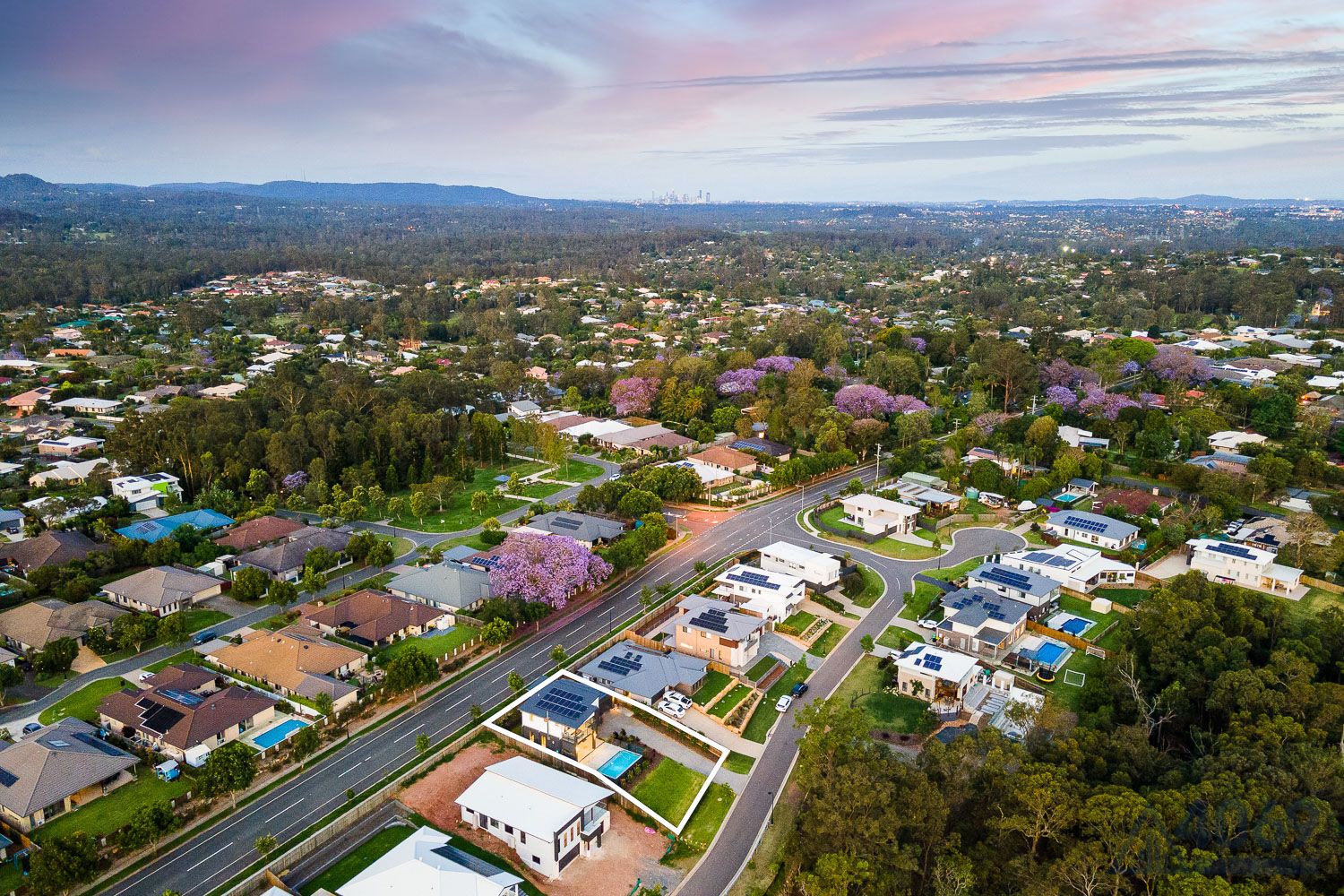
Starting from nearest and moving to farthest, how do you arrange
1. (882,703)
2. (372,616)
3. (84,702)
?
(84,702), (882,703), (372,616)

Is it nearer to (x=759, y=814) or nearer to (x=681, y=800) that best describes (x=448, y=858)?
(x=681, y=800)

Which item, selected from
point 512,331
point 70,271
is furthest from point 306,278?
point 512,331

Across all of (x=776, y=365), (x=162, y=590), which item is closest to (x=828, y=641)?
(x=162, y=590)

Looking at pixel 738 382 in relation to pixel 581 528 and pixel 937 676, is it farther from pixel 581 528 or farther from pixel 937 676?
pixel 937 676

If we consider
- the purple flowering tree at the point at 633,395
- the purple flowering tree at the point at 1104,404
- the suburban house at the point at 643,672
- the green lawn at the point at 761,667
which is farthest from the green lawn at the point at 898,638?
the purple flowering tree at the point at 633,395

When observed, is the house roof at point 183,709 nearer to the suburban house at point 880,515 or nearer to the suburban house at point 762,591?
the suburban house at point 762,591

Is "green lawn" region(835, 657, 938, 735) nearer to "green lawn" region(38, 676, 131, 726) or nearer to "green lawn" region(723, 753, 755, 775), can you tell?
"green lawn" region(723, 753, 755, 775)
